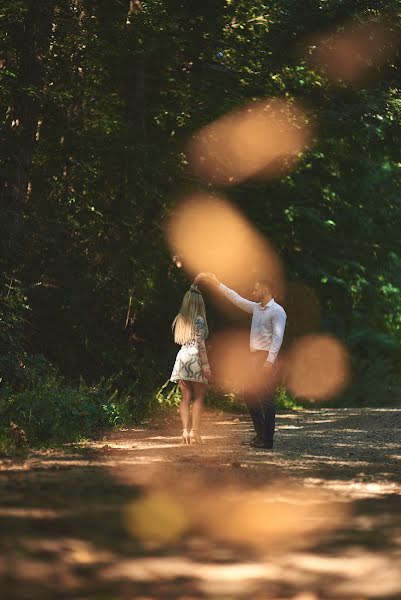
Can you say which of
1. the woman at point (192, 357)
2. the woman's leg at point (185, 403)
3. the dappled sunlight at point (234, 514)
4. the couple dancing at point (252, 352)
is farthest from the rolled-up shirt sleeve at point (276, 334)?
the dappled sunlight at point (234, 514)

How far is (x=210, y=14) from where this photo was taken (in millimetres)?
21922

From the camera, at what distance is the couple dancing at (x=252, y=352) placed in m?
13.9

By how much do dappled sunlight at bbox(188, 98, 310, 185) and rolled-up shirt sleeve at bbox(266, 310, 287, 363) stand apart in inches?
396

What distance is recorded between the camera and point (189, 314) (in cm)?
1434

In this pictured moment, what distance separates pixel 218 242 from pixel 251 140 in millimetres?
2399

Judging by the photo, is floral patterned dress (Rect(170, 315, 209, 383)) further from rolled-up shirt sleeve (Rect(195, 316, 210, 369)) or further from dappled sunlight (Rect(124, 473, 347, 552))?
dappled sunlight (Rect(124, 473, 347, 552))

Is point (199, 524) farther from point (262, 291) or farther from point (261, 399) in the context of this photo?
point (262, 291)

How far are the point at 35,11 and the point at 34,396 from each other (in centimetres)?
725

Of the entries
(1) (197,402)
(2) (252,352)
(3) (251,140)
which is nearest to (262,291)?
(2) (252,352)

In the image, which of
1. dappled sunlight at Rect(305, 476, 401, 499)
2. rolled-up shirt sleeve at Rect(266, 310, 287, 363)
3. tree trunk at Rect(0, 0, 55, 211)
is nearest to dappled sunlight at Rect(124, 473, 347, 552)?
dappled sunlight at Rect(305, 476, 401, 499)

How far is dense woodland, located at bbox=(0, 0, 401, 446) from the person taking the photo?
63.8 feet

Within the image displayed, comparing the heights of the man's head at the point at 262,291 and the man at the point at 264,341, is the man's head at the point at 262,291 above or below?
above

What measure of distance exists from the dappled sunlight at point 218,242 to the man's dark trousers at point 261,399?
30.8 ft

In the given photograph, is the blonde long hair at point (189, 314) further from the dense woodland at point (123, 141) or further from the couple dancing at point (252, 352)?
the dense woodland at point (123, 141)
